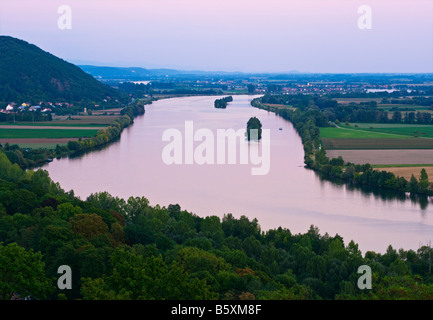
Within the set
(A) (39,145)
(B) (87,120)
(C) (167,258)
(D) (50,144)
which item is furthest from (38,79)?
(C) (167,258)

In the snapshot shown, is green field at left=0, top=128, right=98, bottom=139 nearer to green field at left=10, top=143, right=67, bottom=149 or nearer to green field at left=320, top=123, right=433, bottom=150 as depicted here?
green field at left=10, top=143, right=67, bottom=149

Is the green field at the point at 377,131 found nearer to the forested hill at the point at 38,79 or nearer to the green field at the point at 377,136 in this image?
the green field at the point at 377,136

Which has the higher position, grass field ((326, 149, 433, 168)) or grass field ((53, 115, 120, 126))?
grass field ((53, 115, 120, 126))

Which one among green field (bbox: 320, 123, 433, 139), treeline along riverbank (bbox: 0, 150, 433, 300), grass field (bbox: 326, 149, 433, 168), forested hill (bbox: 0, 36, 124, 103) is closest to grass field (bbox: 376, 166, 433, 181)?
grass field (bbox: 326, 149, 433, 168)

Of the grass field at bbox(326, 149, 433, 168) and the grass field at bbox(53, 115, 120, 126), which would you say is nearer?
the grass field at bbox(326, 149, 433, 168)

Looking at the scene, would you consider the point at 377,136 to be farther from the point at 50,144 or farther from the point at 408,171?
the point at 50,144

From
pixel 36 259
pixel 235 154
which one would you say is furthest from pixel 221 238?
pixel 235 154
